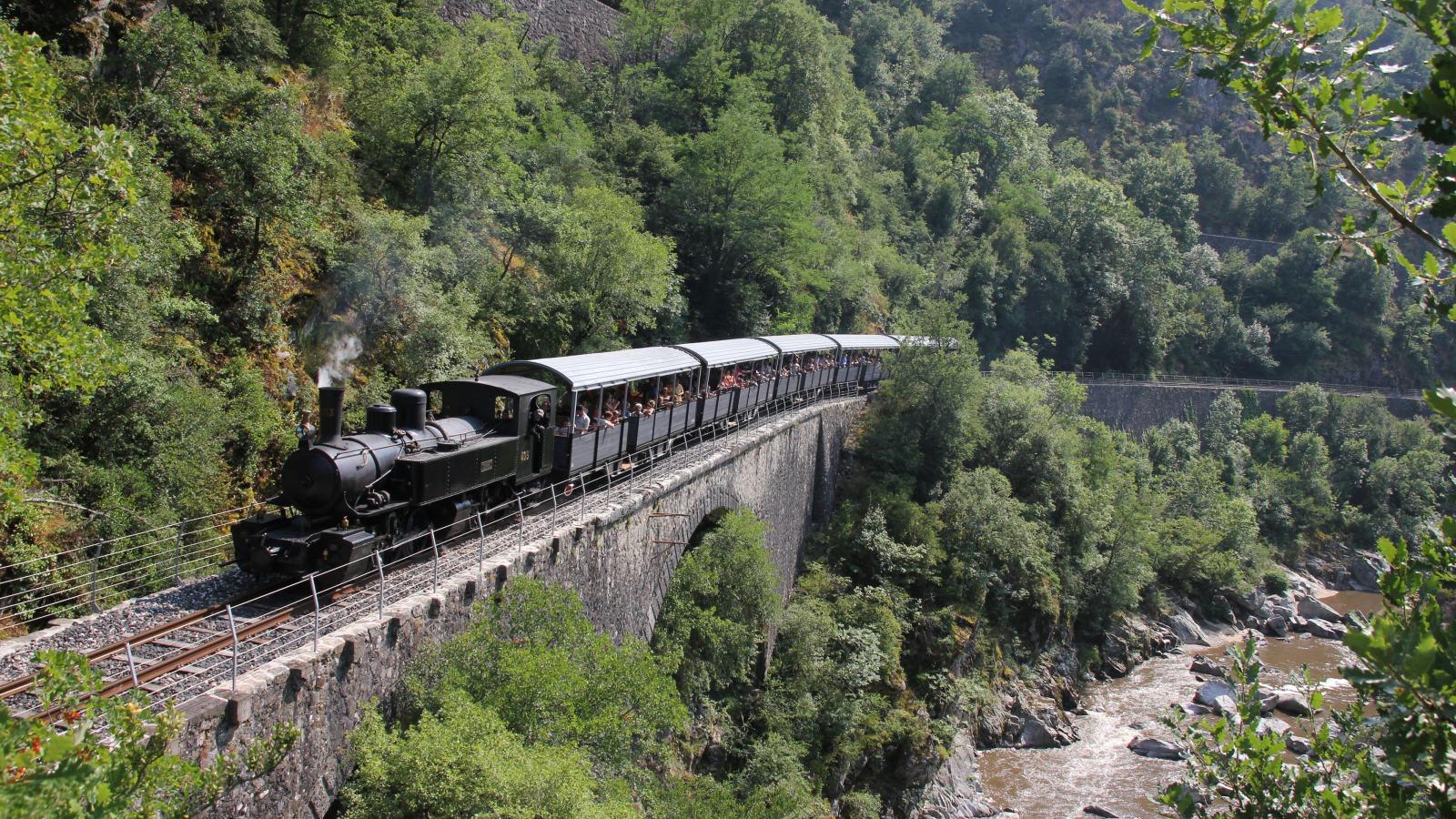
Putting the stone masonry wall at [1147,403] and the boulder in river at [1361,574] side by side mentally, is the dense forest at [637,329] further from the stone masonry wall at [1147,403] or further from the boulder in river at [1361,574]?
the stone masonry wall at [1147,403]

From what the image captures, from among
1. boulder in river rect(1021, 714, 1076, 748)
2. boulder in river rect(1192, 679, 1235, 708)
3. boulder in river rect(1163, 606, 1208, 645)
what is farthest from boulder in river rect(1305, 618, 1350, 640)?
boulder in river rect(1021, 714, 1076, 748)

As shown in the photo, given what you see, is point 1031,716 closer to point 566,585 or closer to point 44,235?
point 566,585

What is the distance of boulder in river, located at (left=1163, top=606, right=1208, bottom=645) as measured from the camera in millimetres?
35562

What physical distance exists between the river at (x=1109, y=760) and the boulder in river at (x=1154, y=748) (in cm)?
31

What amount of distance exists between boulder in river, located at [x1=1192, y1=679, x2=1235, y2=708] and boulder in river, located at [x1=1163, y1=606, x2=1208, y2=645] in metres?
5.53

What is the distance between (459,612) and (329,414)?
361 centimetres

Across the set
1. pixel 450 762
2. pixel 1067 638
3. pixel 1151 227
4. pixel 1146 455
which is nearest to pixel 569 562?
pixel 450 762

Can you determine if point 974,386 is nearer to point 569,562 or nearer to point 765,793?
point 765,793

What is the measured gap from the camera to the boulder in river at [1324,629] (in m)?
38.2

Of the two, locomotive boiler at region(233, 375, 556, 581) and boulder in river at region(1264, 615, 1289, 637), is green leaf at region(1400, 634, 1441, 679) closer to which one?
locomotive boiler at region(233, 375, 556, 581)

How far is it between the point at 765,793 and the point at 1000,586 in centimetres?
1435

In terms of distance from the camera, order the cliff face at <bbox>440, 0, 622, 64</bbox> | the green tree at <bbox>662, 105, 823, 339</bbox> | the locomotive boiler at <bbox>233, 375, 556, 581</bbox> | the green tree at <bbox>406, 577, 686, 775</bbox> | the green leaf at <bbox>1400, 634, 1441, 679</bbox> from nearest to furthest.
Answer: the green leaf at <bbox>1400, 634, 1441, 679</bbox> < the green tree at <bbox>406, 577, 686, 775</bbox> < the locomotive boiler at <bbox>233, 375, 556, 581</bbox> < the green tree at <bbox>662, 105, 823, 339</bbox> < the cliff face at <bbox>440, 0, 622, 64</bbox>

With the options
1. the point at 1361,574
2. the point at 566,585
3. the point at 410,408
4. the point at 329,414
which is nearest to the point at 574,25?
the point at 410,408

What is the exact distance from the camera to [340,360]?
64.2 feet
